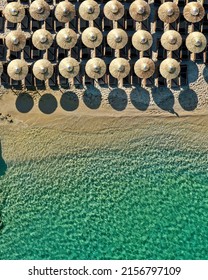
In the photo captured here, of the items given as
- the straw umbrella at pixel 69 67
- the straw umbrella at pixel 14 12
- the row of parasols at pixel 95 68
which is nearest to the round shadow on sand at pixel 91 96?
the row of parasols at pixel 95 68

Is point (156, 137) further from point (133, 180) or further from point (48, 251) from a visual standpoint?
point (48, 251)

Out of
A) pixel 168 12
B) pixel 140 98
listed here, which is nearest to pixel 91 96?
pixel 140 98

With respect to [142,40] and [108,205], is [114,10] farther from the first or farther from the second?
[108,205]

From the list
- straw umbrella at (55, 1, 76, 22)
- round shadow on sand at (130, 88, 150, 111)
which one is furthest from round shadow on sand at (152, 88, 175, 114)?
straw umbrella at (55, 1, 76, 22)

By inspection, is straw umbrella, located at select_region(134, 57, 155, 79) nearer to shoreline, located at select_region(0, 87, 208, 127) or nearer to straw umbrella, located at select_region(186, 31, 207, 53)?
shoreline, located at select_region(0, 87, 208, 127)

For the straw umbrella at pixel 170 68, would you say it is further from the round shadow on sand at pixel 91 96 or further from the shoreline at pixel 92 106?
the round shadow on sand at pixel 91 96
